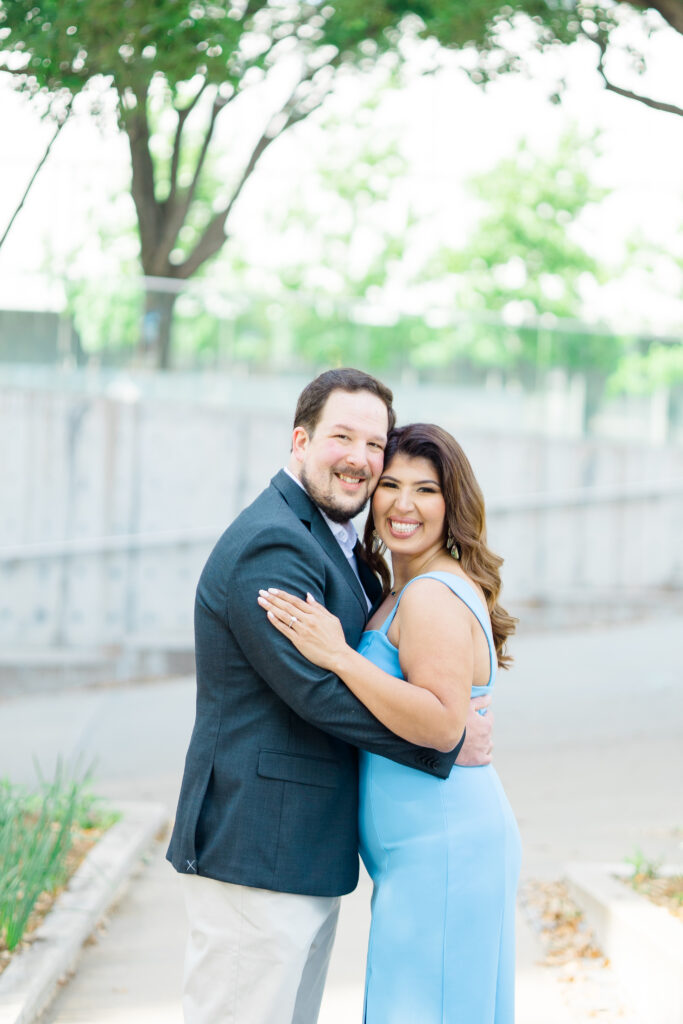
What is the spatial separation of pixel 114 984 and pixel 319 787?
2.02 meters

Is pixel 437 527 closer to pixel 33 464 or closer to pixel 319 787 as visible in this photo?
pixel 319 787

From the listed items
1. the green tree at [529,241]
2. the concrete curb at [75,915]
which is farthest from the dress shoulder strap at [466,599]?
the green tree at [529,241]

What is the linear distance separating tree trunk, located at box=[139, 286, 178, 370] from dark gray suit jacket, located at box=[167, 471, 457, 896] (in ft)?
30.1

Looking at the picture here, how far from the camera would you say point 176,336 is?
1206 cm

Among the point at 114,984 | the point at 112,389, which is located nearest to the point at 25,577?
the point at 112,389

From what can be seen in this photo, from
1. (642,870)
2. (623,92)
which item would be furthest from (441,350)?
(642,870)

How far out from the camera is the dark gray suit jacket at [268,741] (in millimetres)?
2686

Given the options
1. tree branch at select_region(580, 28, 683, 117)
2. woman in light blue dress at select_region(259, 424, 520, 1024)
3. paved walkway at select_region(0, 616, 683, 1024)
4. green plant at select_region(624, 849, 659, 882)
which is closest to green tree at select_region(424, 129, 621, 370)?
paved walkway at select_region(0, 616, 683, 1024)

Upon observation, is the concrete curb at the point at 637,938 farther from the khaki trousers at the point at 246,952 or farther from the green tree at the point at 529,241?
the green tree at the point at 529,241

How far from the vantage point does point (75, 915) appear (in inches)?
176

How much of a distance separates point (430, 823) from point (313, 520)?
0.82 metres

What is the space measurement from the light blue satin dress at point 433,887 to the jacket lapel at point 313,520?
0.22 metres

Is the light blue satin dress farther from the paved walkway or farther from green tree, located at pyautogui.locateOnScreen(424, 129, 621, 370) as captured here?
green tree, located at pyautogui.locateOnScreen(424, 129, 621, 370)

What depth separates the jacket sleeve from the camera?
2.67 meters
